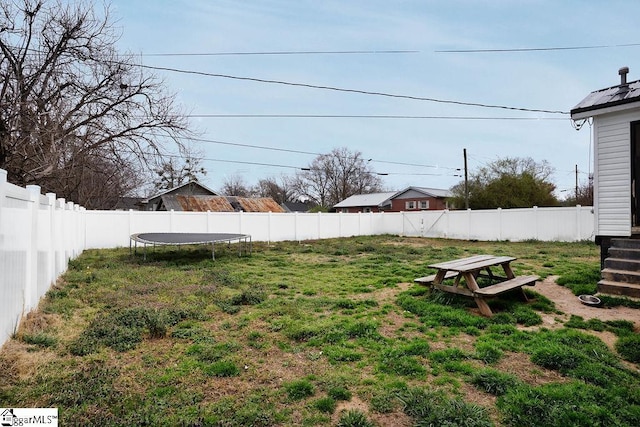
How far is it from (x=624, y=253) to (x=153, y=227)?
13244 mm

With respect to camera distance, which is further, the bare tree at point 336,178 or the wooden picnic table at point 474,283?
the bare tree at point 336,178

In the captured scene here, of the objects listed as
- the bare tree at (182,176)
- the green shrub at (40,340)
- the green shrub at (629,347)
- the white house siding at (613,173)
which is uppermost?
the bare tree at (182,176)

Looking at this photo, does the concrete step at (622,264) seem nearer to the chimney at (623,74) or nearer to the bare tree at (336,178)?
the chimney at (623,74)

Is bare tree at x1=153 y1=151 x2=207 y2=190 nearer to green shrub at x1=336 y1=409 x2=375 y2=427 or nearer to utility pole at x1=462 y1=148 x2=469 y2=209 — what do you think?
utility pole at x1=462 y1=148 x2=469 y2=209

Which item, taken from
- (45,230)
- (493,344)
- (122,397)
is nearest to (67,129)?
(45,230)

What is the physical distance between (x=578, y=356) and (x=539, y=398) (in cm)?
93

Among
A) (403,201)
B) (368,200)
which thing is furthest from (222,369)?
(368,200)

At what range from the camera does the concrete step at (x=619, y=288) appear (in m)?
4.77

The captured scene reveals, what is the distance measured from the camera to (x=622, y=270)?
17.1 feet

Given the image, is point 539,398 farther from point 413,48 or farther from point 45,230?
point 413,48

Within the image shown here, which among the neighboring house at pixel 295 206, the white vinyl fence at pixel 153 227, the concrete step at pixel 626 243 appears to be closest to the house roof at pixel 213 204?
the white vinyl fence at pixel 153 227

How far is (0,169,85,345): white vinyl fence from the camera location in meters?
2.92

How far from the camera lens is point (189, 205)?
65.9ft

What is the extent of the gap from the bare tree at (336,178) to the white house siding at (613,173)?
125 feet
